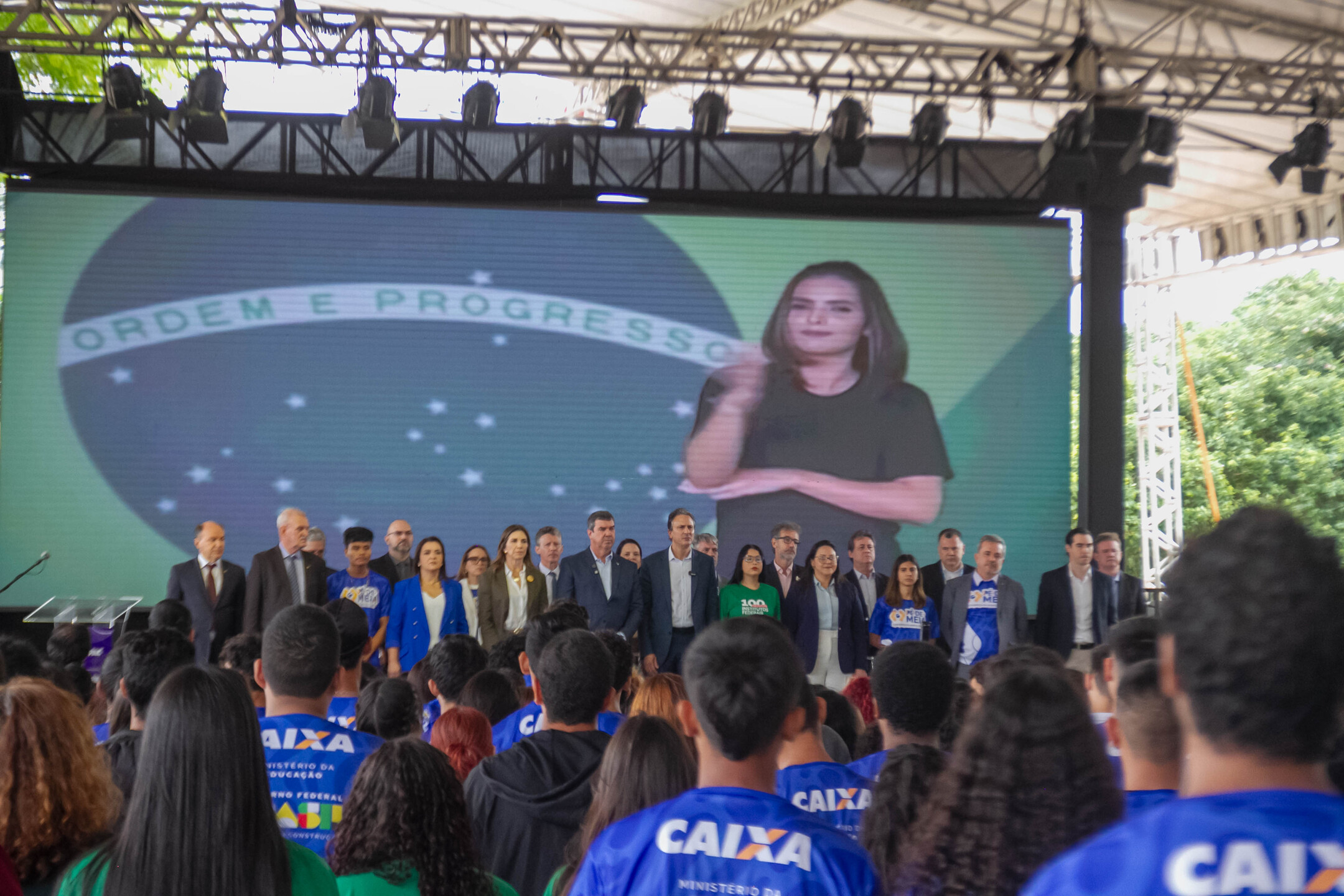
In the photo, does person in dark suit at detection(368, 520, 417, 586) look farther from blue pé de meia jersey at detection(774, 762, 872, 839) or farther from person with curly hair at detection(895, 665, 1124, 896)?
person with curly hair at detection(895, 665, 1124, 896)

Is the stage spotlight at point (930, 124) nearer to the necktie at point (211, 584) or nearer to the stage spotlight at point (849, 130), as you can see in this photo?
the stage spotlight at point (849, 130)

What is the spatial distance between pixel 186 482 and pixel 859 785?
8.15 meters

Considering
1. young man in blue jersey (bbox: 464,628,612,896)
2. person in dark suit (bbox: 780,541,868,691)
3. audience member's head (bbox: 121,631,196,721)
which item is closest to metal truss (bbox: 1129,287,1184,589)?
person in dark suit (bbox: 780,541,868,691)

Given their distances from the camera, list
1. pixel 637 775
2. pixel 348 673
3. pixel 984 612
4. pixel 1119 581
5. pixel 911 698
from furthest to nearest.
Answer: pixel 1119 581
pixel 984 612
pixel 348 673
pixel 911 698
pixel 637 775

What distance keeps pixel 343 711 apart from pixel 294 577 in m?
3.46

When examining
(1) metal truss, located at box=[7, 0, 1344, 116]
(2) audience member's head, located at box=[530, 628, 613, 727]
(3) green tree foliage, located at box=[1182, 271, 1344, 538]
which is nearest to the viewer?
(2) audience member's head, located at box=[530, 628, 613, 727]

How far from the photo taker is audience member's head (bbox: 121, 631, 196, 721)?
3.15 m

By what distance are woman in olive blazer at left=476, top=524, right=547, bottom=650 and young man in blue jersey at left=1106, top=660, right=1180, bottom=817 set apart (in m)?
5.47

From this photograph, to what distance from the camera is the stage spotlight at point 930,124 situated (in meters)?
9.07

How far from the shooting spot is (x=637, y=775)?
2236mm

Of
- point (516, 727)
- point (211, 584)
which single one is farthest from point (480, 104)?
point (516, 727)

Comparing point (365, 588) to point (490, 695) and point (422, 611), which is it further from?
point (490, 695)

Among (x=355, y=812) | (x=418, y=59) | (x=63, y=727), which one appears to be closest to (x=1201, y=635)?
(x=355, y=812)

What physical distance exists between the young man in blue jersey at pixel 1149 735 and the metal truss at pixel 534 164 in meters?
7.83
